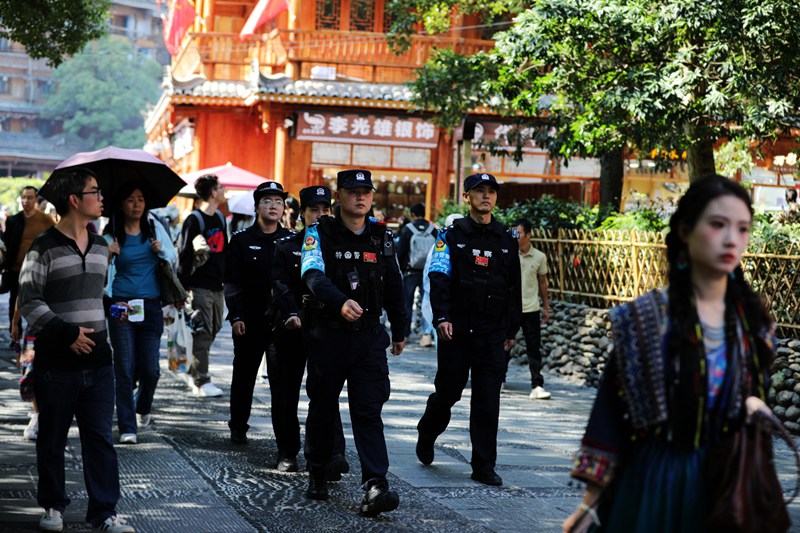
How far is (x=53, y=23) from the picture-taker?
16.6m

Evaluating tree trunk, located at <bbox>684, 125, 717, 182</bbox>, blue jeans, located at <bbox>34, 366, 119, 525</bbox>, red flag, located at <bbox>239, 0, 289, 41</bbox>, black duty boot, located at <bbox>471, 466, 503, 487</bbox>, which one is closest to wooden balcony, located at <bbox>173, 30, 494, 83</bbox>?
red flag, located at <bbox>239, 0, 289, 41</bbox>

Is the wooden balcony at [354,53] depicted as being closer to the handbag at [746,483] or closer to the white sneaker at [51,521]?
the white sneaker at [51,521]

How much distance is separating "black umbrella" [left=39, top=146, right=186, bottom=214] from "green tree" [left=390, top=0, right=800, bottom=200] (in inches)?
215

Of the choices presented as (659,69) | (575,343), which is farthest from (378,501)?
(575,343)

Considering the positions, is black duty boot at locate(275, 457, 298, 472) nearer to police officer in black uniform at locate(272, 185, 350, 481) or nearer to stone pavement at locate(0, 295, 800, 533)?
stone pavement at locate(0, 295, 800, 533)

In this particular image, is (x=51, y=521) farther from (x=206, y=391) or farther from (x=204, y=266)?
(x=206, y=391)

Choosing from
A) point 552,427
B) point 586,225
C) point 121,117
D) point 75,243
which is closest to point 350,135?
point 586,225

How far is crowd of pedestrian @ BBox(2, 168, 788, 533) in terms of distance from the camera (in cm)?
352

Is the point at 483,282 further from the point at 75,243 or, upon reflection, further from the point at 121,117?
the point at 121,117

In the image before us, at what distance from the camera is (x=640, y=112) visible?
12.1m

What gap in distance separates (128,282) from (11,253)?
3875 millimetres

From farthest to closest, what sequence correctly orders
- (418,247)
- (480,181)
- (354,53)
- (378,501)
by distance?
(354,53)
(418,247)
(480,181)
(378,501)

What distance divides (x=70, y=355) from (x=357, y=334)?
1.71 metres

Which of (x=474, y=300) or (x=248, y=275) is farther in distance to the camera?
(x=248, y=275)
